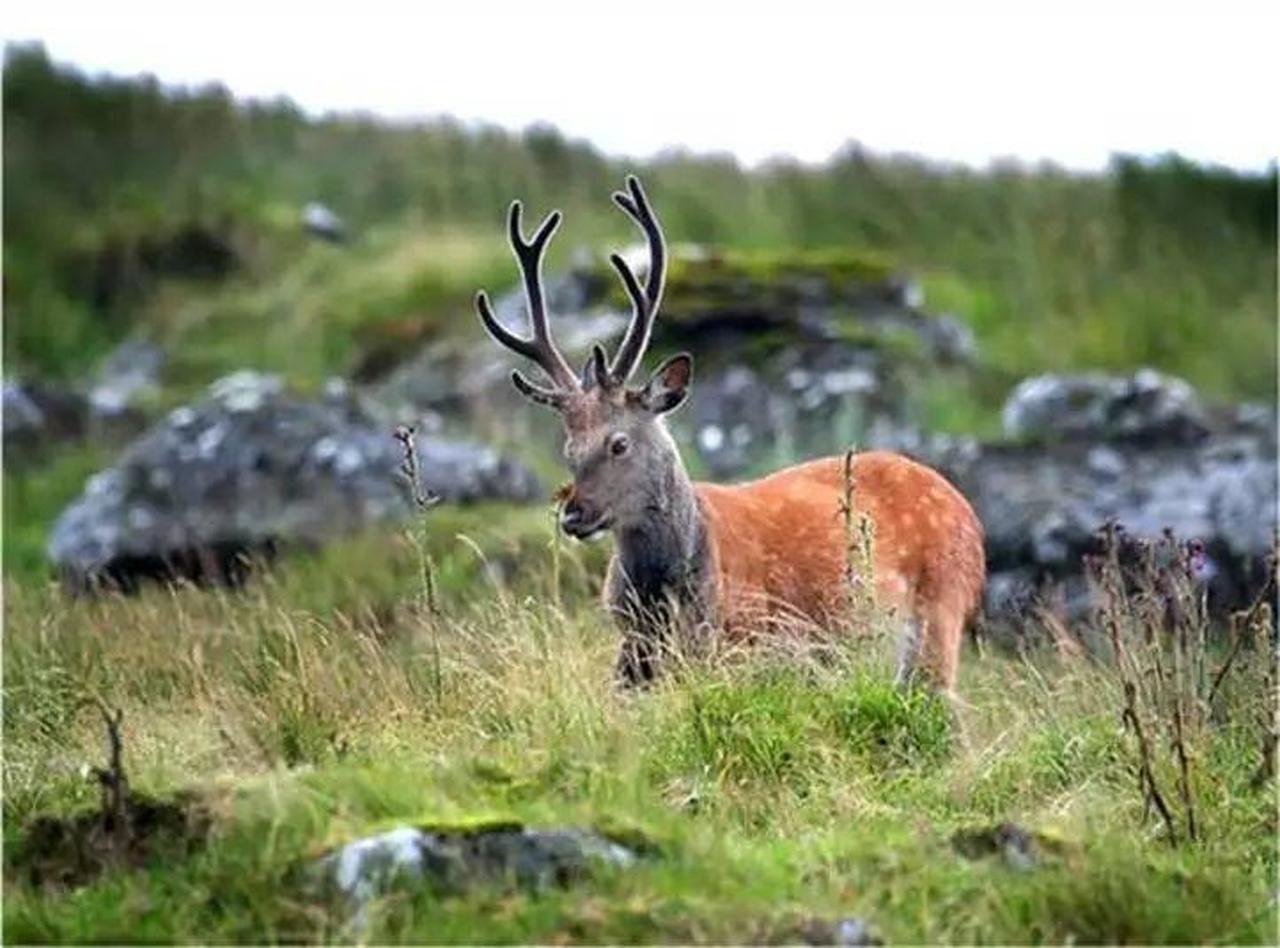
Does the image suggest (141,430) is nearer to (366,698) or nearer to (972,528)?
(972,528)

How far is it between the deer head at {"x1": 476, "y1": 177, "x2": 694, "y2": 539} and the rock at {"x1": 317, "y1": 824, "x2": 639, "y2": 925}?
354 cm

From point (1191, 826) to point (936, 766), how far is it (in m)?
0.98

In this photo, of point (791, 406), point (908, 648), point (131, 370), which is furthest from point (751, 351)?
point (908, 648)

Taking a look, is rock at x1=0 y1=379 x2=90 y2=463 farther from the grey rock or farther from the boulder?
the grey rock

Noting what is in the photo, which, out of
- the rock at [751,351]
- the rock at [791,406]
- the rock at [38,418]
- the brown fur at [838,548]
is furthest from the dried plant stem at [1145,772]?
the rock at [38,418]

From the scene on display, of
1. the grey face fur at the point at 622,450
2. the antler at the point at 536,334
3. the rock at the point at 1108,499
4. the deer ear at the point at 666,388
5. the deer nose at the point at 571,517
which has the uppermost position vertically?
the antler at the point at 536,334

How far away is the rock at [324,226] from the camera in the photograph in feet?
79.0

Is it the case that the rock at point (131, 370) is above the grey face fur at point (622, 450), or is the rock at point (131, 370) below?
below

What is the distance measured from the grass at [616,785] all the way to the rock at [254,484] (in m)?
5.44

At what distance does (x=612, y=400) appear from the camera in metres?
10.1

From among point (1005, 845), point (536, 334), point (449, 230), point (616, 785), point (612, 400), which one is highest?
point (449, 230)

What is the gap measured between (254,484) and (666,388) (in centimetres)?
683

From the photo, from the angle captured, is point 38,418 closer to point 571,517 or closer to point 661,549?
point 661,549

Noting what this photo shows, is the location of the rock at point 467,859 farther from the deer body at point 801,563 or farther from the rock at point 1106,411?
the rock at point 1106,411
